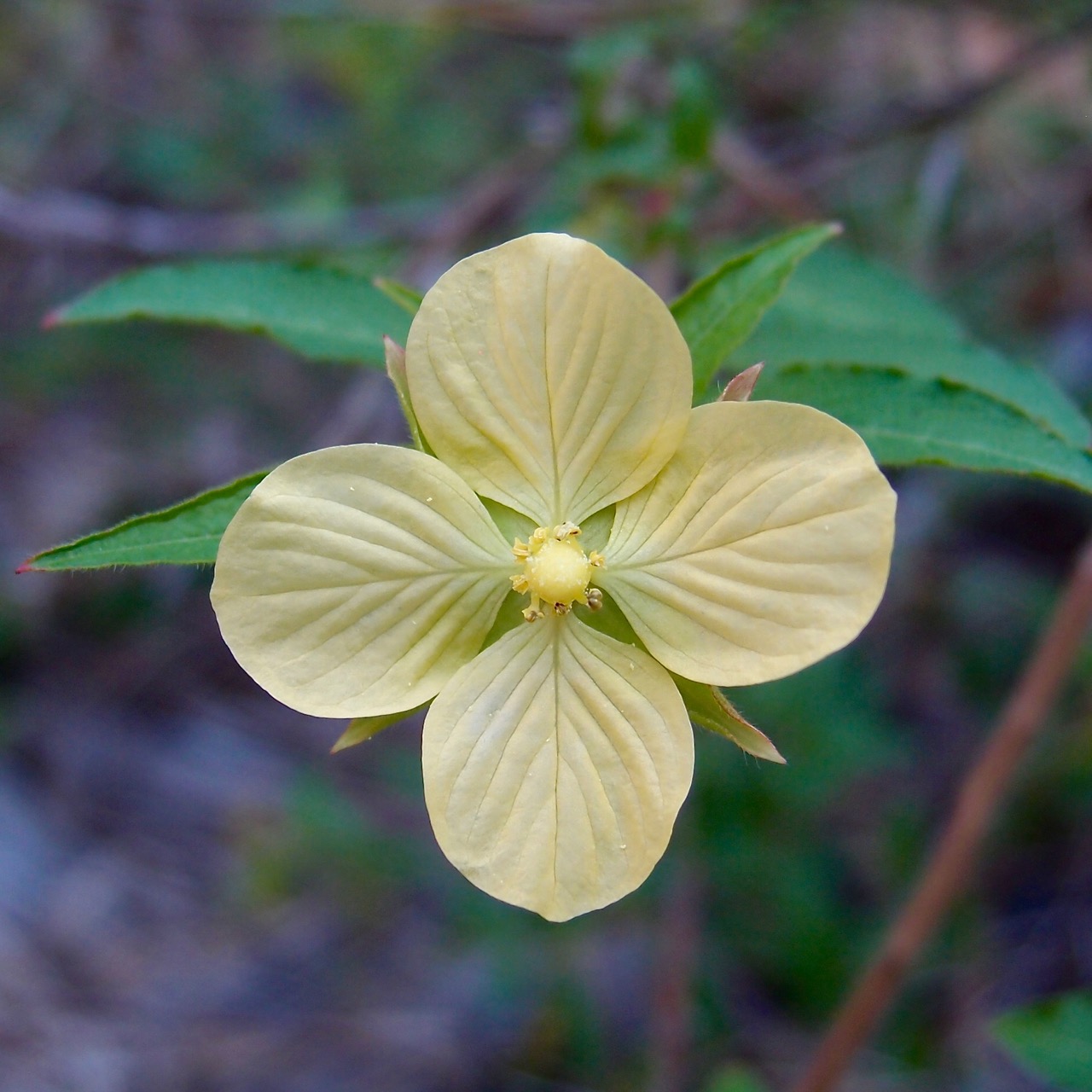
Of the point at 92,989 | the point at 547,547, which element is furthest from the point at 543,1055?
the point at 547,547

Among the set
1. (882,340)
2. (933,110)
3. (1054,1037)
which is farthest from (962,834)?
(933,110)

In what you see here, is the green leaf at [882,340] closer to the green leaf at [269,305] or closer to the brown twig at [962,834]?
the brown twig at [962,834]

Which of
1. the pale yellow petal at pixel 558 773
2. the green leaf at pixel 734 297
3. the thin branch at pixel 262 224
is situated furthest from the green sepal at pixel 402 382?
the thin branch at pixel 262 224

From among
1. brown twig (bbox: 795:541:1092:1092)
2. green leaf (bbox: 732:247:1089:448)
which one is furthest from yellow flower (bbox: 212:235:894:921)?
brown twig (bbox: 795:541:1092:1092)

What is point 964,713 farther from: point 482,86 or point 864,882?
point 482,86

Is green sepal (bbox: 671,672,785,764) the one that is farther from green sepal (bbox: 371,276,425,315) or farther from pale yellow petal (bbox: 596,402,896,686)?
green sepal (bbox: 371,276,425,315)

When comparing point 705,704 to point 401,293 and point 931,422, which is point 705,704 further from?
point 401,293
